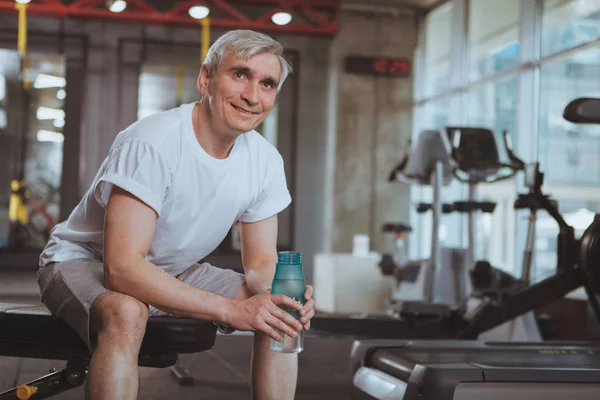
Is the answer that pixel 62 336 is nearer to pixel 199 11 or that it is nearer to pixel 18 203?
pixel 199 11

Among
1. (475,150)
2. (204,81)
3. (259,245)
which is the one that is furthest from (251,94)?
(475,150)

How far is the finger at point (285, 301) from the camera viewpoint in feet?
5.91

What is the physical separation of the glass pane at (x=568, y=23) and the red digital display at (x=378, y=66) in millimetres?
2533

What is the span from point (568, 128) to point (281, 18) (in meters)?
3.51

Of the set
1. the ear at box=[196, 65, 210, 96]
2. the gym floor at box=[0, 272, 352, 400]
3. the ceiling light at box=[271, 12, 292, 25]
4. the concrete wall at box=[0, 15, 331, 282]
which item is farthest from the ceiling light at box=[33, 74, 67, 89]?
the ear at box=[196, 65, 210, 96]

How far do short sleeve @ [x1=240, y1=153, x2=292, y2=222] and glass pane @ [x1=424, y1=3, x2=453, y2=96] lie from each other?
6.42m

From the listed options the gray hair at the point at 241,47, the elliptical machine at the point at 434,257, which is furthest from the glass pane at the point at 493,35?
the gray hair at the point at 241,47

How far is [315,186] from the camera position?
29.8 ft

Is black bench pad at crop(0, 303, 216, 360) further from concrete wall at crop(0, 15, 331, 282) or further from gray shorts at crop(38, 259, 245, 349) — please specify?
concrete wall at crop(0, 15, 331, 282)

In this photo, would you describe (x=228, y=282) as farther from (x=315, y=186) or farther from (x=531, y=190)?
(x=315, y=186)

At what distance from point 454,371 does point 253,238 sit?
0.71 meters

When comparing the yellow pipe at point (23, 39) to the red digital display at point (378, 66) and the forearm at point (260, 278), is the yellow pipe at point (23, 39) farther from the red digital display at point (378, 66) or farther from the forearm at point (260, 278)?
the forearm at point (260, 278)

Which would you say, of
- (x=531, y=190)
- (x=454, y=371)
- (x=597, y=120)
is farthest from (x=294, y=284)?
(x=531, y=190)

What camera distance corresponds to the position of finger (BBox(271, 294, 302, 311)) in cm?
180
